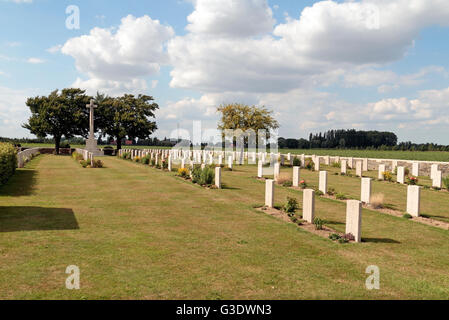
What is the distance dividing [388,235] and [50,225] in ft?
28.9

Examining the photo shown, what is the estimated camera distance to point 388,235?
345 inches

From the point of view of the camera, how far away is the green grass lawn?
518 cm

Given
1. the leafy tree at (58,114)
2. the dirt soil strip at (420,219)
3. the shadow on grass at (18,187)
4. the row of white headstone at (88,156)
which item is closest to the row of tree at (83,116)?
the leafy tree at (58,114)

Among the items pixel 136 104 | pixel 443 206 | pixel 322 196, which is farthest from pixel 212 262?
pixel 136 104

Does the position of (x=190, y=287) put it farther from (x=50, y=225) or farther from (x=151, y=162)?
(x=151, y=162)

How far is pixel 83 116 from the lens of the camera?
5584 centimetres

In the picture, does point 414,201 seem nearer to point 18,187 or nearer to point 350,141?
point 18,187

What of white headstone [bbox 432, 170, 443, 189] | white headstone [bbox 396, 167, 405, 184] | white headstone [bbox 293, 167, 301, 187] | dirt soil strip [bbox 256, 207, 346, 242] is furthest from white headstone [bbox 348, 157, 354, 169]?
dirt soil strip [bbox 256, 207, 346, 242]

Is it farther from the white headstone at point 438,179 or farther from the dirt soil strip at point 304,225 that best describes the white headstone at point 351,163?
the dirt soil strip at point 304,225

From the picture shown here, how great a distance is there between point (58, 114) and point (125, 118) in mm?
10428

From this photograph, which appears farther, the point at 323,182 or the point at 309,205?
the point at 323,182

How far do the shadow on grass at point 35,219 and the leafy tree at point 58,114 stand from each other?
46.5 metres

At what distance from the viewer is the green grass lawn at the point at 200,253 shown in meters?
5.18

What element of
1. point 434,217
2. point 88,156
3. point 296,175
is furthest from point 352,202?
point 88,156
